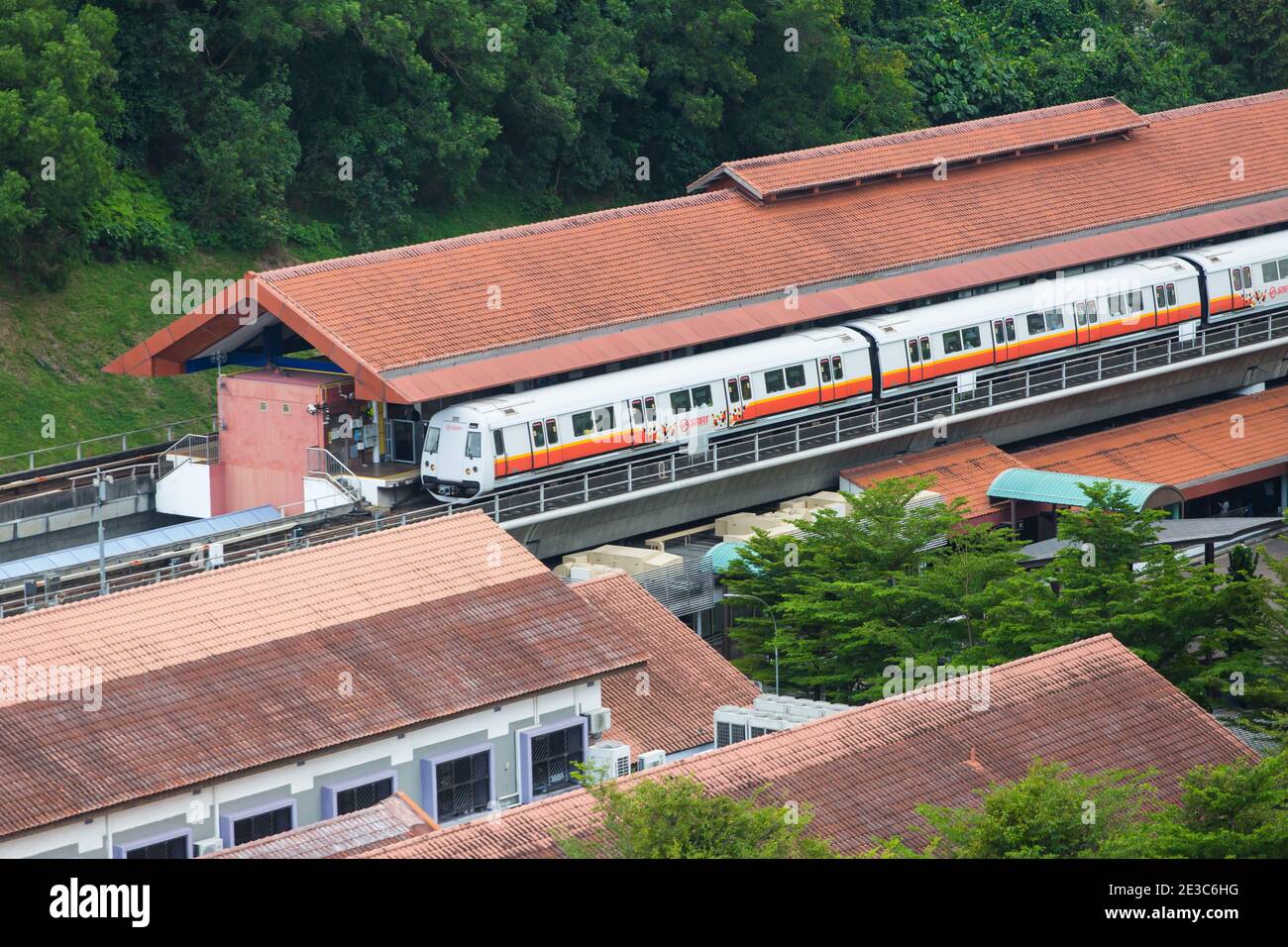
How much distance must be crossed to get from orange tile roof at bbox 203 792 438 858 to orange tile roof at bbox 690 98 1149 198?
3275 centimetres

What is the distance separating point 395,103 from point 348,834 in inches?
1937

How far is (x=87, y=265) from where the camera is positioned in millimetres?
70812

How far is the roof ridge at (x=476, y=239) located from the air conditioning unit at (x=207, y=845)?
68.6 feet

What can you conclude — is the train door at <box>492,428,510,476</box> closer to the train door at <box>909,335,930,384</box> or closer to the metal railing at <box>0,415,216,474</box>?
the train door at <box>909,335,930,384</box>

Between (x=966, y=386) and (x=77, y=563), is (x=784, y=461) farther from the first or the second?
(x=77, y=563)

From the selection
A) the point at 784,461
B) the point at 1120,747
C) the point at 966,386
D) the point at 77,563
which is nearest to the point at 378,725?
the point at 1120,747

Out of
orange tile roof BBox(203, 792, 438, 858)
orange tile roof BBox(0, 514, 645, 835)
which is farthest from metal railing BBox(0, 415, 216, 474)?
orange tile roof BBox(203, 792, 438, 858)

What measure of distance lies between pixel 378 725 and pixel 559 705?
383 centimetres

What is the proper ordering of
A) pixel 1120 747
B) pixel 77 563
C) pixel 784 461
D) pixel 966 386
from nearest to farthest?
pixel 1120 747, pixel 77 563, pixel 784 461, pixel 966 386

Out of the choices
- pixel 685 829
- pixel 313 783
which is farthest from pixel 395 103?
pixel 685 829

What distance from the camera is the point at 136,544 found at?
49.7m

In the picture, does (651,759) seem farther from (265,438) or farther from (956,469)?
(956,469)

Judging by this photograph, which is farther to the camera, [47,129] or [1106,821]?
[47,129]
